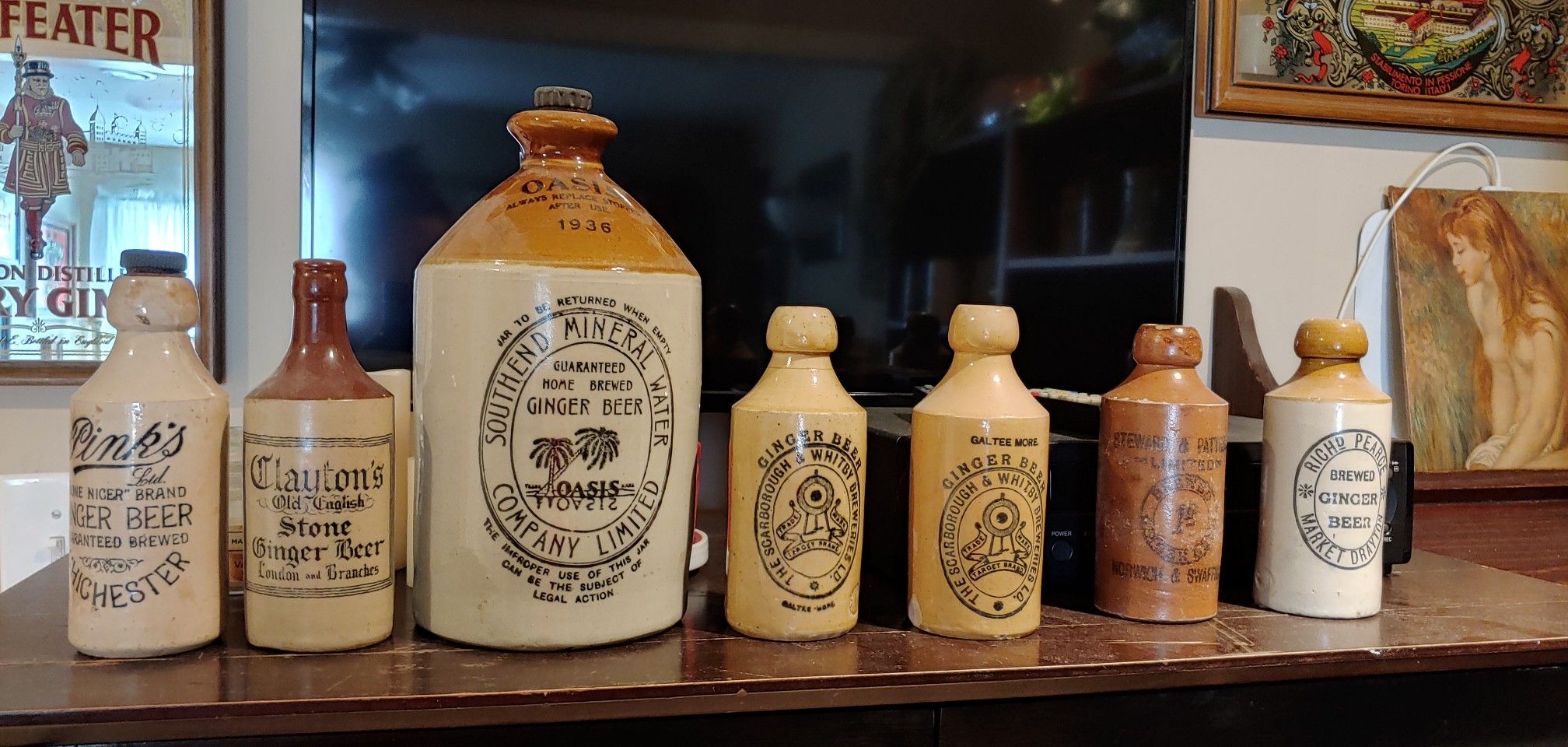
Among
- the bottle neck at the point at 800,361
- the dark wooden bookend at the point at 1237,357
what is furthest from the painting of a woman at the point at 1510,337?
the bottle neck at the point at 800,361

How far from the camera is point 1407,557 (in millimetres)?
825

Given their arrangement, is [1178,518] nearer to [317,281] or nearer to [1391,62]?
[317,281]

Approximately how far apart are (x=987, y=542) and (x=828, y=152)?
0.61 metres

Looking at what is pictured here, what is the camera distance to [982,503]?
636 mm

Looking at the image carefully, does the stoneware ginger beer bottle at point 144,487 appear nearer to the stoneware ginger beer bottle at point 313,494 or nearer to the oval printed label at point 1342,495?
the stoneware ginger beer bottle at point 313,494

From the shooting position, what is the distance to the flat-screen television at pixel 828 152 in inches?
40.1

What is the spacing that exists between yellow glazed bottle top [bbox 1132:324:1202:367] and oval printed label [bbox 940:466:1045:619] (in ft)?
0.44

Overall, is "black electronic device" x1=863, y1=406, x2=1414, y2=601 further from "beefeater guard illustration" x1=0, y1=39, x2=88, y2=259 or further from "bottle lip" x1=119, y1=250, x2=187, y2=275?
"beefeater guard illustration" x1=0, y1=39, x2=88, y2=259

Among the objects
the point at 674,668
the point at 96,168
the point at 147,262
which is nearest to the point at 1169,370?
the point at 674,668

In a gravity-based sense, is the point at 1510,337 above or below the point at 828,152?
below

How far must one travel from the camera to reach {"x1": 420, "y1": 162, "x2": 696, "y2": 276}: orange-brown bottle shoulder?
0.58 m

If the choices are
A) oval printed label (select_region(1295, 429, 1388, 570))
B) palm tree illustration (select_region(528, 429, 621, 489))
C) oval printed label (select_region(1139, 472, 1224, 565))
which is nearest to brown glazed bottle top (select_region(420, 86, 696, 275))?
palm tree illustration (select_region(528, 429, 621, 489))

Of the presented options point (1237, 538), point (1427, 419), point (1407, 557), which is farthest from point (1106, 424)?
point (1427, 419)

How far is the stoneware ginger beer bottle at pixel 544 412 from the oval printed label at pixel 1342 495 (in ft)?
1.46
